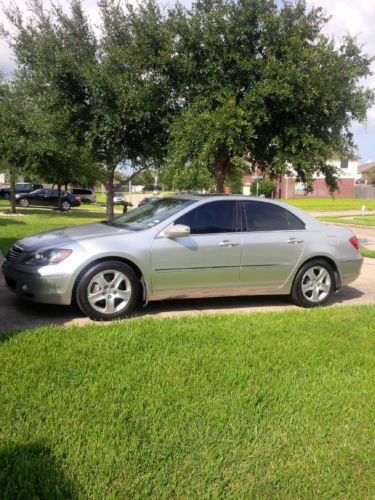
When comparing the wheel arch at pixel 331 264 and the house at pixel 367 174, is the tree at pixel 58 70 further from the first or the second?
the house at pixel 367 174

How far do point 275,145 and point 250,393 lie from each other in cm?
745

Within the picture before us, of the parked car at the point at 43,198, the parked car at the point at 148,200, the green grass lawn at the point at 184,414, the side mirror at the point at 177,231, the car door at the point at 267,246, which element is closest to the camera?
the green grass lawn at the point at 184,414

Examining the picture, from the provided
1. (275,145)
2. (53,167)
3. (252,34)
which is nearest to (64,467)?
(275,145)

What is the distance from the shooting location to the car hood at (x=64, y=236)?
231 inches

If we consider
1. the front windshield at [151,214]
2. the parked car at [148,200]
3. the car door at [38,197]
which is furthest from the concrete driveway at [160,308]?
the car door at [38,197]

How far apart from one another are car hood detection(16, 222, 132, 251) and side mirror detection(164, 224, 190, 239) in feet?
1.65

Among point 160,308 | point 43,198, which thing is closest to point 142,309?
point 160,308

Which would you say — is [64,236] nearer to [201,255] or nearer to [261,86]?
[201,255]

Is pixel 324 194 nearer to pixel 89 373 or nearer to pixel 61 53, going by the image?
pixel 61 53

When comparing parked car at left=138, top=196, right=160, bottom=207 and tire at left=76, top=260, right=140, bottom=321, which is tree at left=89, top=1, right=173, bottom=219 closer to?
parked car at left=138, top=196, right=160, bottom=207

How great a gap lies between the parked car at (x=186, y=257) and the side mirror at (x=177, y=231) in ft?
0.04

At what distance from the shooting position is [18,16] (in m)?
11.9

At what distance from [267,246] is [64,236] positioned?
8.33 feet

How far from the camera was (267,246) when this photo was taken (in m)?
6.57
